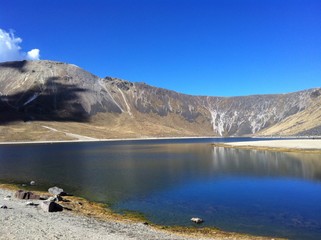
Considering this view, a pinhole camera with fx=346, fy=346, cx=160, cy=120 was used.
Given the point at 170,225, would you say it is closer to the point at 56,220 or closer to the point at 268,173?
the point at 56,220

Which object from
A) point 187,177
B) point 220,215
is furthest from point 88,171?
point 220,215

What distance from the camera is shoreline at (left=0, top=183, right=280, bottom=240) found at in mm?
26484

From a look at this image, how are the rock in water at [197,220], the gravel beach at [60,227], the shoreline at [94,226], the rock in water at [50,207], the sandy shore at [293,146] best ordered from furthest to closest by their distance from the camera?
1. the sandy shore at [293,146]
2. the rock in water at [50,207]
3. the rock in water at [197,220]
4. the shoreline at [94,226]
5. the gravel beach at [60,227]

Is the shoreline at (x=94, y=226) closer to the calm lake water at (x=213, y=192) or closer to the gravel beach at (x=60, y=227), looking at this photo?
the gravel beach at (x=60, y=227)

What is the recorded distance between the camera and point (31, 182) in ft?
204

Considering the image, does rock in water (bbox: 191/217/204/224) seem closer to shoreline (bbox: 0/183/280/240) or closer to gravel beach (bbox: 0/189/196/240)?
shoreline (bbox: 0/183/280/240)

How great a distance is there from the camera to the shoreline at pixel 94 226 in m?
26.5

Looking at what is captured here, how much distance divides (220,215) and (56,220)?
1791 cm

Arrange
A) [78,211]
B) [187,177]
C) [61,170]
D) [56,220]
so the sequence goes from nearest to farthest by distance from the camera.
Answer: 1. [56,220]
2. [78,211]
3. [187,177]
4. [61,170]

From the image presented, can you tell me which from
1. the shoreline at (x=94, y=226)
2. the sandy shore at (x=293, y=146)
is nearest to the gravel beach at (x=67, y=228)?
the shoreline at (x=94, y=226)

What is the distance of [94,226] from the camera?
30.8 m

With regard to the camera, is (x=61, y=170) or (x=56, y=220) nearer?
(x=56, y=220)

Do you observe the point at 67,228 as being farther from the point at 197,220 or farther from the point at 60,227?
the point at 197,220

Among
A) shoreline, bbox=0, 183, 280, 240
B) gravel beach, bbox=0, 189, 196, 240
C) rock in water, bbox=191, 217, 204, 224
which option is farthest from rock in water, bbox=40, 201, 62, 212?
rock in water, bbox=191, 217, 204, 224
